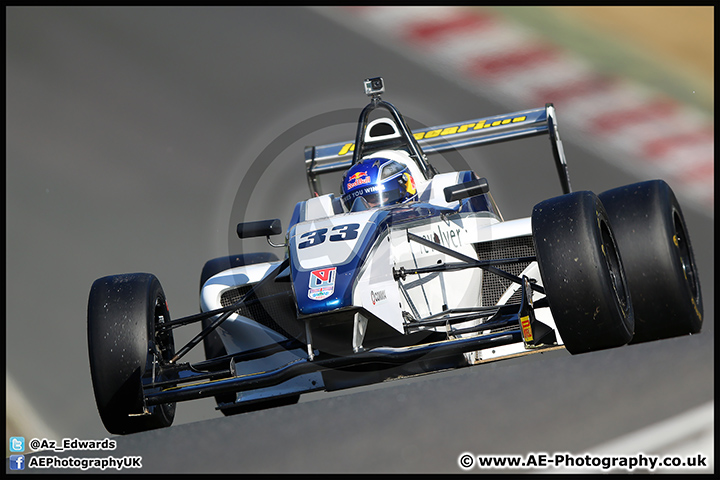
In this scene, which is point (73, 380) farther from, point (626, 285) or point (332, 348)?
point (626, 285)

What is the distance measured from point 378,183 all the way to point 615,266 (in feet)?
5.93

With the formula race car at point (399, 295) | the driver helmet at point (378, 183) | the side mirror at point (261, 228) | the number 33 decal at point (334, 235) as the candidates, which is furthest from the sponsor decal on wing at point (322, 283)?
the driver helmet at point (378, 183)

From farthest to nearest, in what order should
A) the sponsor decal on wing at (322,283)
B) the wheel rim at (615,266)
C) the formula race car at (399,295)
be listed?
the wheel rim at (615,266), the sponsor decal on wing at (322,283), the formula race car at (399,295)

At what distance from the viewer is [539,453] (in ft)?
10.3

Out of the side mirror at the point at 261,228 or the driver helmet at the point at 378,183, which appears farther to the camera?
the driver helmet at the point at 378,183

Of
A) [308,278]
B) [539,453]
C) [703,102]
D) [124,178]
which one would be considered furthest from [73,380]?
[703,102]

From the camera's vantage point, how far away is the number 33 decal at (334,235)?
499 cm

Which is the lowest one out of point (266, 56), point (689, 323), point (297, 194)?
point (689, 323)

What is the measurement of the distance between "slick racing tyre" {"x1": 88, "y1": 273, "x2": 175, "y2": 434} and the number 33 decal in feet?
3.32

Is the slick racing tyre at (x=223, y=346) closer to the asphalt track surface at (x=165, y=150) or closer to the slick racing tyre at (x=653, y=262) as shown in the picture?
the asphalt track surface at (x=165, y=150)

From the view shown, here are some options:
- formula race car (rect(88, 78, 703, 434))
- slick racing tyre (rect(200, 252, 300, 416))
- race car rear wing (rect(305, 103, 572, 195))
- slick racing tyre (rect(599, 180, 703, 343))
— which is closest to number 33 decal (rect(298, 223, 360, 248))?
formula race car (rect(88, 78, 703, 434))

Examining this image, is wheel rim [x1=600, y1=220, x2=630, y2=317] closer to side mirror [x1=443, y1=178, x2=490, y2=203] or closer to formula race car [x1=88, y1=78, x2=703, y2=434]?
formula race car [x1=88, y1=78, x2=703, y2=434]

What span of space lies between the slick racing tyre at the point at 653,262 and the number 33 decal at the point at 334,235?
1.63 metres

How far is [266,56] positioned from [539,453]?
939cm
